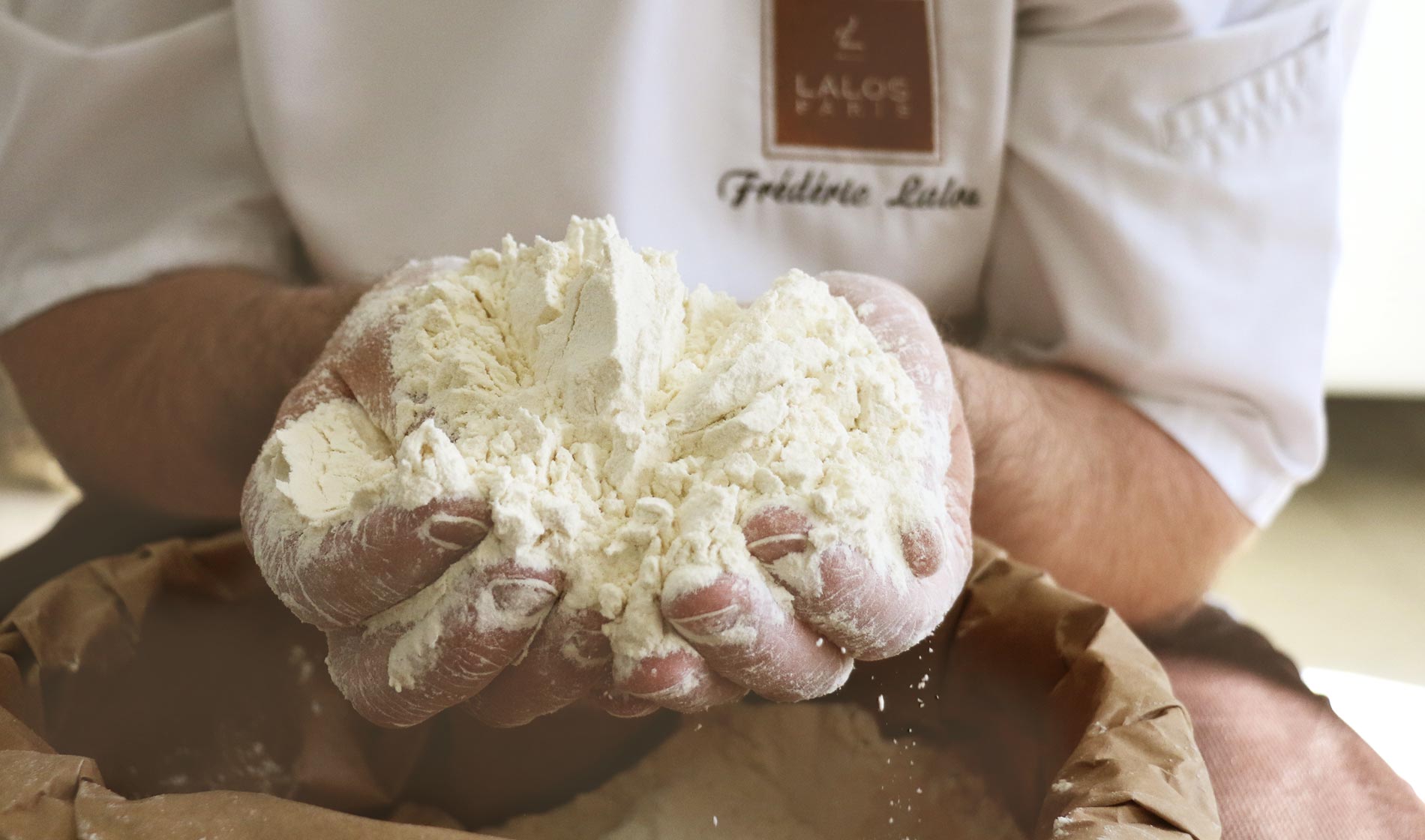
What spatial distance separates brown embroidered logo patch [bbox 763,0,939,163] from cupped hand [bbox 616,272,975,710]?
294 mm

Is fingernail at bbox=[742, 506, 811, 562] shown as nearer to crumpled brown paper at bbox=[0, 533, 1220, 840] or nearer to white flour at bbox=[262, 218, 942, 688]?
white flour at bbox=[262, 218, 942, 688]

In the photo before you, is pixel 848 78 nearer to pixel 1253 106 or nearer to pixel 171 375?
pixel 1253 106

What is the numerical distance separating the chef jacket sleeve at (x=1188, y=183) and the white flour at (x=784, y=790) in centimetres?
36

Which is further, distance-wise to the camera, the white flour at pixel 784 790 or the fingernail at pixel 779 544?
the white flour at pixel 784 790

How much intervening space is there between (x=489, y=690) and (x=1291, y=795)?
0.42 meters

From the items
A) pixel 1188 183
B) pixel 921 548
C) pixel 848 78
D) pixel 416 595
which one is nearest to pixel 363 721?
pixel 416 595

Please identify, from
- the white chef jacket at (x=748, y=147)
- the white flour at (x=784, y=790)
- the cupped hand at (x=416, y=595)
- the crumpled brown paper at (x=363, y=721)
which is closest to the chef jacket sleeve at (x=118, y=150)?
the white chef jacket at (x=748, y=147)

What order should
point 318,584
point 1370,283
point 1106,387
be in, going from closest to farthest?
point 318,584 → point 1106,387 → point 1370,283

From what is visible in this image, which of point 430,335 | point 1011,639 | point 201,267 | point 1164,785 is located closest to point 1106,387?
point 1011,639

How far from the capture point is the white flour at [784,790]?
49cm

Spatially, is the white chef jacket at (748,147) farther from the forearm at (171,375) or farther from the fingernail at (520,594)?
the fingernail at (520,594)

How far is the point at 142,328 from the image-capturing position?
0.69 metres

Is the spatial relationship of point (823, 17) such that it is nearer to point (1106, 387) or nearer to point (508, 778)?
point (1106, 387)

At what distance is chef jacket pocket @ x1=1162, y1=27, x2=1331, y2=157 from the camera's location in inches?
26.5
